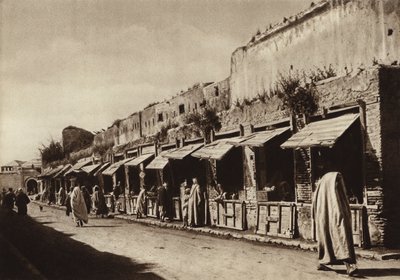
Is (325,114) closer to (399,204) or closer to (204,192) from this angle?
(399,204)

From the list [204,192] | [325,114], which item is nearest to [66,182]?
[204,192]

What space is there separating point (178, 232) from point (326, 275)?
8.02 metres

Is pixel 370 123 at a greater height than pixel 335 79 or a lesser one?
lesser

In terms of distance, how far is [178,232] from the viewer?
48.4ft

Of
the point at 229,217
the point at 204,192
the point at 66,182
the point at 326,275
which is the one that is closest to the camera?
the point at 326,275

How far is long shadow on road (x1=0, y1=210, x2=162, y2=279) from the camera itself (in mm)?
8031

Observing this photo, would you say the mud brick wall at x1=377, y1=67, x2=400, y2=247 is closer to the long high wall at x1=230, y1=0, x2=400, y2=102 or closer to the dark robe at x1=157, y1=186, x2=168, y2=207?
the long high wall at x1=230, y1=0, x2=400, y2=102

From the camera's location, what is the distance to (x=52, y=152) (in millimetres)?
44719

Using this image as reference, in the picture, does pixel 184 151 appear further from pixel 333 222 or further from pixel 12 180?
pixel 12 180

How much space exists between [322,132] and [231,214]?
484 cm

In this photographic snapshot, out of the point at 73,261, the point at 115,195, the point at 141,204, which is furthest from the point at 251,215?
the point at 115,195

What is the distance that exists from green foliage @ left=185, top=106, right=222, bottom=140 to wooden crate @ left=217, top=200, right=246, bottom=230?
2.54m

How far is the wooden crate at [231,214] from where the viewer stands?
1352cm

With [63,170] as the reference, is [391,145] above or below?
below
